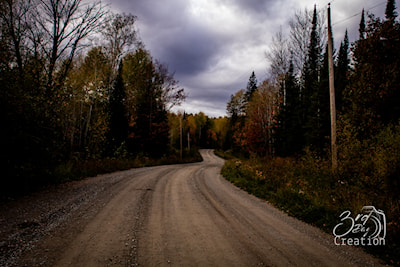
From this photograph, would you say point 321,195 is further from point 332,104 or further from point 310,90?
point 310,90

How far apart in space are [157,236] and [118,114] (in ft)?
68.1

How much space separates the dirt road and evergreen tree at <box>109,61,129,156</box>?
53.0 feet

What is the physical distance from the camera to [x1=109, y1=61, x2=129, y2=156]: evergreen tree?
22250 mm

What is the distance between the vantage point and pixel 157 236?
419cm

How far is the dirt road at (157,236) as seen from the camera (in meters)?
3.37

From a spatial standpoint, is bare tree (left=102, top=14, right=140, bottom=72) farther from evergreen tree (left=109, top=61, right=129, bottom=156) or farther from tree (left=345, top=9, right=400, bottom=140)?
tree (left=345, top=9, right=400, bottom=140)

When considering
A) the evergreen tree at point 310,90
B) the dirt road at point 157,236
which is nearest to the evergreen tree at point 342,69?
the evergreen tree at point 310,90

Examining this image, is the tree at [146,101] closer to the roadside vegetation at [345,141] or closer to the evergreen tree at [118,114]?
the evergreen tree at [118,114]

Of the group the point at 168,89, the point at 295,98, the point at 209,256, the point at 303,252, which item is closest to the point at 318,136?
the point at 295,98

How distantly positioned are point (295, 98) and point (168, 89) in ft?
51.8

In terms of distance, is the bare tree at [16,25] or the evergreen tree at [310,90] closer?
the bare tree at [16,25]

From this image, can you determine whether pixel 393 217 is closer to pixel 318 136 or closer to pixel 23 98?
pixel 23 98

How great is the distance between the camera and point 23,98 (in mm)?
6930

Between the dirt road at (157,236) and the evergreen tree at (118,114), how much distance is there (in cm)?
1616
